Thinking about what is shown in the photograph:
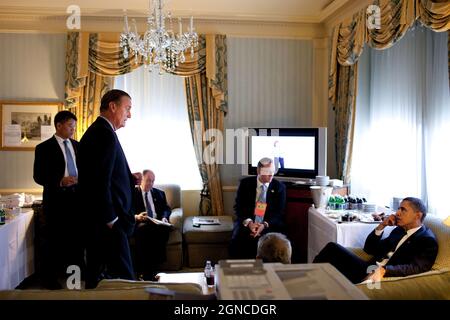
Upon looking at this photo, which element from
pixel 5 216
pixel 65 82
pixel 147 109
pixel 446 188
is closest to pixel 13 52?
pixel 65 82

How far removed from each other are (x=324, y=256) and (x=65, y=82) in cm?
364

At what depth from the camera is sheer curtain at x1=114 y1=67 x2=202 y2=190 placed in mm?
5289

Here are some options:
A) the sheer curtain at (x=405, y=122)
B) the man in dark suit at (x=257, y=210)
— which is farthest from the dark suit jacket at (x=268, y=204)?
the sheer curtain at (x=405, y=122)

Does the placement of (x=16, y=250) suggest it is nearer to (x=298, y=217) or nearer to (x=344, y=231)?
(x=298, y=217)

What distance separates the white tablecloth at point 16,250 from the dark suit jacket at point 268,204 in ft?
6.38

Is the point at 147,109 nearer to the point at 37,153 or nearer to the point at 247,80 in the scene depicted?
the point at 247,80

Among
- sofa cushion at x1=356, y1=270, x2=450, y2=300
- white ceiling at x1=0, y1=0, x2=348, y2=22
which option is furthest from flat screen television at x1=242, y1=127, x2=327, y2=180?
sofa cushion at x1=356, y1=270, x2=450, y2=300

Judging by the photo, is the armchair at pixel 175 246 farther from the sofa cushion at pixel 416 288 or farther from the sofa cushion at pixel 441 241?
the sofa cushion at pixel 416 288

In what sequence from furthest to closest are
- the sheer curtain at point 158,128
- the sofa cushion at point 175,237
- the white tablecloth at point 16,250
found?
1. the sheer curtain at point 158,128
2. the sofa cushion at point 175,237
3. the white tablecloth at point 16,250

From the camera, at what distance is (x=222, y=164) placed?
537 cm

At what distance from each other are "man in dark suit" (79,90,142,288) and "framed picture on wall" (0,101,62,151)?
290 centimetres

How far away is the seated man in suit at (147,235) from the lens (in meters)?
4.26

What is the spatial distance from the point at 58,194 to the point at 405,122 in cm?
327

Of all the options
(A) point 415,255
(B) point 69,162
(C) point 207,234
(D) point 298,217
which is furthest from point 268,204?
(B) point 69,162
